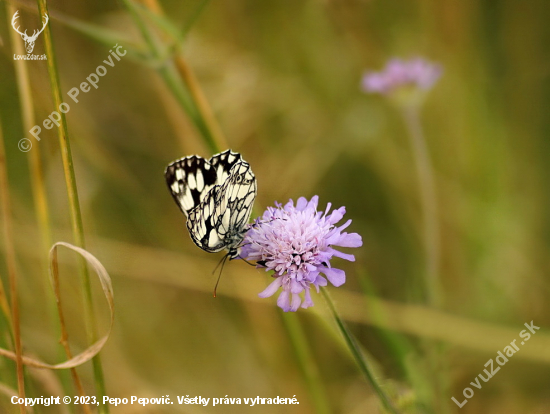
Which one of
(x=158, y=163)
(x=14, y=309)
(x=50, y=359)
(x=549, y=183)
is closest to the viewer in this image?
(x=14, y=309)

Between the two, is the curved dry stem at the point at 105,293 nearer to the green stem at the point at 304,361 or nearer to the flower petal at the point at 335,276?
the flower petal at the point at 335,276

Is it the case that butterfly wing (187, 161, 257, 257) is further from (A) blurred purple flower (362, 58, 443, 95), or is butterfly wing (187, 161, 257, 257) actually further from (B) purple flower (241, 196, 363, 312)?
(A) blurred purple flower (362, 58, 443, 95)

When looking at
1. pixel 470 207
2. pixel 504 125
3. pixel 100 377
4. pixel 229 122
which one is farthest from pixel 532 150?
pixel 100 377

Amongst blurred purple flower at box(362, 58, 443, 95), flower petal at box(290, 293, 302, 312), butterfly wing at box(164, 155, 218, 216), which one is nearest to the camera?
flower petal at box(290, 293, 302, 312)

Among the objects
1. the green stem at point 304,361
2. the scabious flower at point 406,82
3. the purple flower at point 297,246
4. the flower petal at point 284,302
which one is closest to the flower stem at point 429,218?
the scabious flower at point 406,82

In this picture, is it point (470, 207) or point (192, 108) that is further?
point (470, 207)

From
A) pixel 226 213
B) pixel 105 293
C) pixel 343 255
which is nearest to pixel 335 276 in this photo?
pixel 343 255

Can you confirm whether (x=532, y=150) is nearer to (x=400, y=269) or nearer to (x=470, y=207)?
(x=470, y=207)

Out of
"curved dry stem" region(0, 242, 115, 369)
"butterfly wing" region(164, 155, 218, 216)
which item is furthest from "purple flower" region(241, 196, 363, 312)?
"curved dry stem" region(0, 242, 115, 369)
